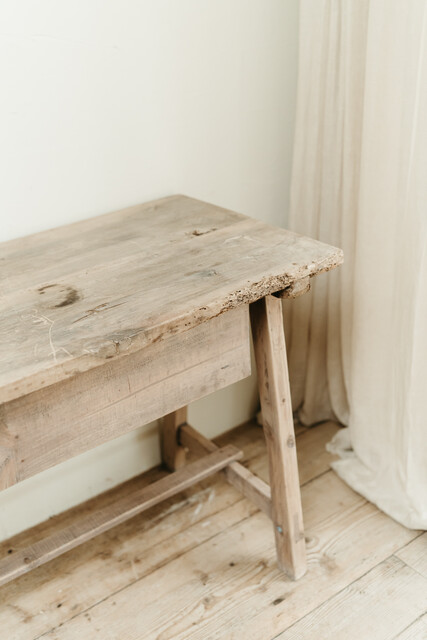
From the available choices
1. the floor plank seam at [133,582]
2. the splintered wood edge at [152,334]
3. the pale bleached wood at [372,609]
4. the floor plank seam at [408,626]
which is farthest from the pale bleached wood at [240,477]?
the splintered wood edge at [152,334]

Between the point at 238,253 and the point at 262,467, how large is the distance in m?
0.81

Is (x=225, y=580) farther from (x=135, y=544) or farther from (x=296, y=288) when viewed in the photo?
(x=296, y=288)

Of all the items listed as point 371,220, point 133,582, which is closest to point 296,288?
point 371,220

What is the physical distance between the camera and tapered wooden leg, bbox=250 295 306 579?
1234mm

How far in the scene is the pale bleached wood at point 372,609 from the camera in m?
1.34

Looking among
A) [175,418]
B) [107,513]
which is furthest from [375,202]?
[107,513]

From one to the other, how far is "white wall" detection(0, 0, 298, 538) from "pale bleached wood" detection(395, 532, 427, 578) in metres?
0.67

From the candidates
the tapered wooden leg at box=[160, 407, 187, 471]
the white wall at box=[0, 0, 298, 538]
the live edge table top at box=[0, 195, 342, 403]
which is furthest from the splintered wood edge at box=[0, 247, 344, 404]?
the tapered wooden leg at box=[160, 407, 187, 471]

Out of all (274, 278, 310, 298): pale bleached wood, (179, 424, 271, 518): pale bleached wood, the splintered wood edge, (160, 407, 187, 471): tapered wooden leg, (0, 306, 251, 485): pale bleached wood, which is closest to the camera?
the splintered wood edge

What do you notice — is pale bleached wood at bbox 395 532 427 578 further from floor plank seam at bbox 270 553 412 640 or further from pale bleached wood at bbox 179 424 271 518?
pale bleached wood at bbox 179 424 271 518

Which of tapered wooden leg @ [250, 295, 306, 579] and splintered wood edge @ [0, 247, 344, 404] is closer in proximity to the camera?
splintered wood edge @ [0, 247, 344, 404]

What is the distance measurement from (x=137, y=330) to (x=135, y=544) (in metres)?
0.82

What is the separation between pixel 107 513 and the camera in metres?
1.45

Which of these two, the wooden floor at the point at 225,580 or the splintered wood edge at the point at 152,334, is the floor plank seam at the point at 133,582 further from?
the splintered wood edge at the point at 152,334
